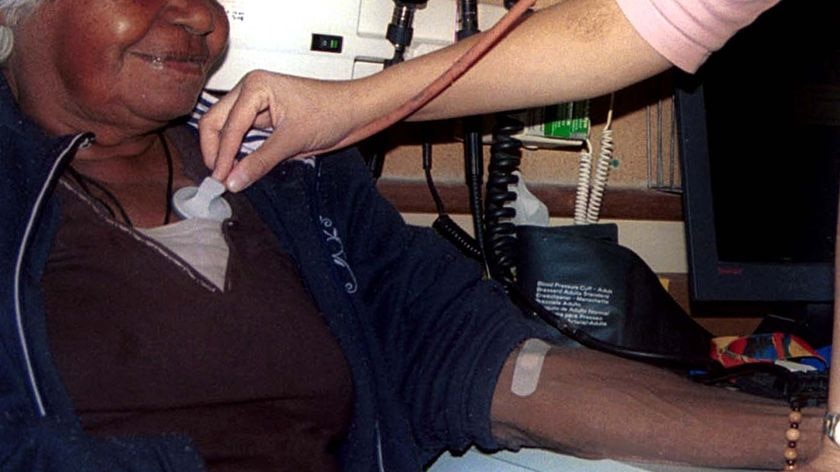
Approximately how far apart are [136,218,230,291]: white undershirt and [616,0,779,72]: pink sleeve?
0.55m

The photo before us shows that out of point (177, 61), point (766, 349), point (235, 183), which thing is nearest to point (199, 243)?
point (235, 183)

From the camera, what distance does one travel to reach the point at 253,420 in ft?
4.69

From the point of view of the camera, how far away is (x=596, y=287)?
176 cm

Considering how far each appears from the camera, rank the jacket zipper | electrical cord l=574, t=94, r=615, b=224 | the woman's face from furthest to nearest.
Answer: electrical cord l=574, t=94, r=615, b=224 → the woman's face → the jacket zipper

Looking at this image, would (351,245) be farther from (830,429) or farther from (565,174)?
(830,429)

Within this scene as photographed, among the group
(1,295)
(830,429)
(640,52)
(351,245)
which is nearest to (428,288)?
(351,245)

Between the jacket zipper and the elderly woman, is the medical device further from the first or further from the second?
the jacket zipper

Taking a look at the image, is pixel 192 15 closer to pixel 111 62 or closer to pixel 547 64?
pixel 111 62

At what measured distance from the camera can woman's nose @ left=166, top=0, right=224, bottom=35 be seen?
148 cm

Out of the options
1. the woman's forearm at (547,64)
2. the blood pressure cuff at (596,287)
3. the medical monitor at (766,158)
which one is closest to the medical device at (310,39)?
the woman's forearm at (547,64)

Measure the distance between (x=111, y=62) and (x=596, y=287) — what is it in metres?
0.74

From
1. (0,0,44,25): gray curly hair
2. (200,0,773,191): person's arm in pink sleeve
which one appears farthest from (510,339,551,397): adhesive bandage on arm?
(0,0,44,25): gray curly hair

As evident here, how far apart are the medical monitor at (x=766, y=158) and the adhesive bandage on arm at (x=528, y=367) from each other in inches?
15.2

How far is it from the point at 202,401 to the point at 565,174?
2.93 feet
